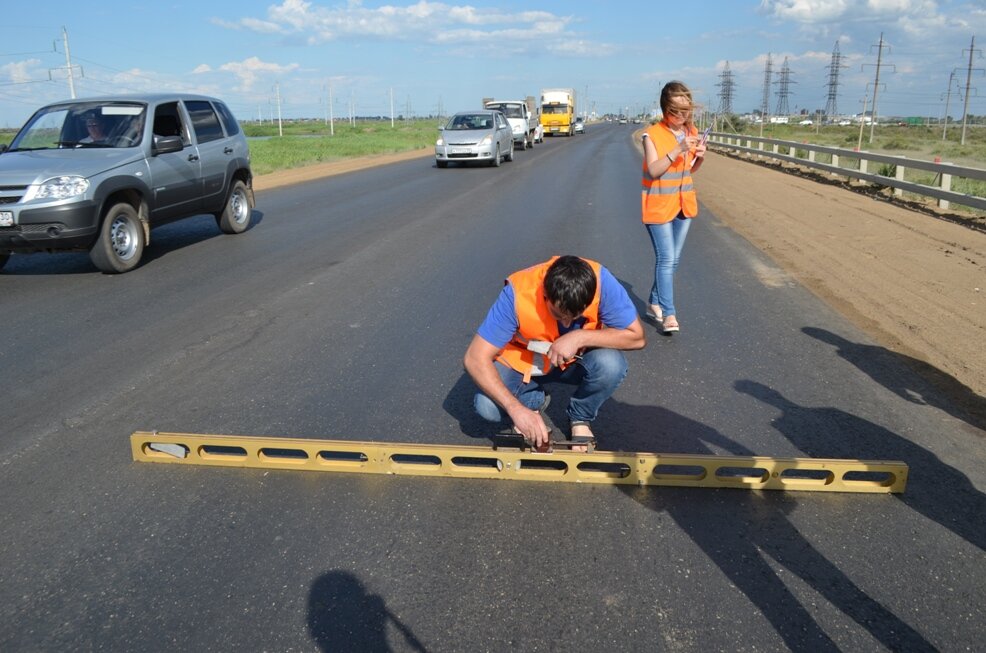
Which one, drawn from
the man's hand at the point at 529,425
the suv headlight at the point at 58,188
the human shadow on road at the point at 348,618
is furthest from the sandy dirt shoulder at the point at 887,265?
the suv headlight at the point at 58,188

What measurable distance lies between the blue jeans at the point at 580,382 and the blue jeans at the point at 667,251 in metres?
2.33

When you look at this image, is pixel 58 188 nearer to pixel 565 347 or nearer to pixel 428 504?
pixel 428 504

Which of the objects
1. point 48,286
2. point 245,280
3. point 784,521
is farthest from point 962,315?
point 48,286

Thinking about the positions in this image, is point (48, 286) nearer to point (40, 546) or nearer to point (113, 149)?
point (113, 149)

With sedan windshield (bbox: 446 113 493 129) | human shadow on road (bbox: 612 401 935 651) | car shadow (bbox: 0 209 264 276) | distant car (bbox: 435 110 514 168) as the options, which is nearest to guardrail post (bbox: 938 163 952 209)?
car shadow (bbox: 0 209 264 276)

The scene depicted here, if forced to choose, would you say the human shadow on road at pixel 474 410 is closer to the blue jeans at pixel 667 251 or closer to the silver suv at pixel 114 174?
the blue jeans at pixel 667 251

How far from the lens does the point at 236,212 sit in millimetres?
11523

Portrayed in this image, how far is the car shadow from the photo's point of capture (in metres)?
8.89

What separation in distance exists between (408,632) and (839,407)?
3213 mm

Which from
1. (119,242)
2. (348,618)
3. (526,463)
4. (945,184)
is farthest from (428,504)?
(945,184)

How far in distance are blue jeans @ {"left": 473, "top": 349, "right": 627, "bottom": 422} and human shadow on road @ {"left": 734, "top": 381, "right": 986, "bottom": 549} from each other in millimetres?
1149

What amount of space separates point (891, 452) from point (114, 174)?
8036mm

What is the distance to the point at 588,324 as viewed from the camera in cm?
384

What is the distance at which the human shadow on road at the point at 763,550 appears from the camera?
273cm
